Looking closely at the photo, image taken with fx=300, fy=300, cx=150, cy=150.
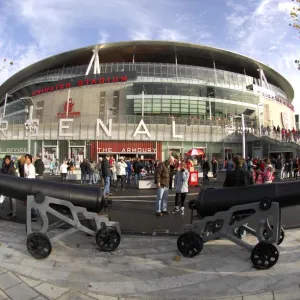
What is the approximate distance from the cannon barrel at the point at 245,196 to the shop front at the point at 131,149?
27484 millimetres

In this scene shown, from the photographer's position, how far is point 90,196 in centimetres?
543

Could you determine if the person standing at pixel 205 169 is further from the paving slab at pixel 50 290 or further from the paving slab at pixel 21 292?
the paving slab at pixel 21 292

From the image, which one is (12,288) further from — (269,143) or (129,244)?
(269,143)

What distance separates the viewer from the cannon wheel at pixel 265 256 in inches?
175

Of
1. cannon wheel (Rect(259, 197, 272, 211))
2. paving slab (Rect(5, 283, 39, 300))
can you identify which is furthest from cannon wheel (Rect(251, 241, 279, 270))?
paving slab (Rect(5, 283, 39, 300))

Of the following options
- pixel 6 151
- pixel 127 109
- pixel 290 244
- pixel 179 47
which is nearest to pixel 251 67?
pixel 179 47

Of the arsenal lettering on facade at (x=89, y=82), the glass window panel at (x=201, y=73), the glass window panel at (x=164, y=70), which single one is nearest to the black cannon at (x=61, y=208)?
the arsenal lettering on facade at (x=89, y=82)

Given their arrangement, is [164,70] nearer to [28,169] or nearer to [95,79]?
[95,79]

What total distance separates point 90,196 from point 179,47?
152 ft

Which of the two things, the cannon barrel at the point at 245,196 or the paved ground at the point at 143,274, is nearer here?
the paved ground at the point at 143,274

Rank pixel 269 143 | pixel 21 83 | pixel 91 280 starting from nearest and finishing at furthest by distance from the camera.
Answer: pixel 91 280
pixel 269 143
pixel 21 83

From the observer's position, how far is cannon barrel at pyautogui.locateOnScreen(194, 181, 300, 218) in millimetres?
4836

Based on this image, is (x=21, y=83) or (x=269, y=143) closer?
(x=269, y=143)

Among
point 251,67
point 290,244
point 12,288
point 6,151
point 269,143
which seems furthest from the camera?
point 251,67
